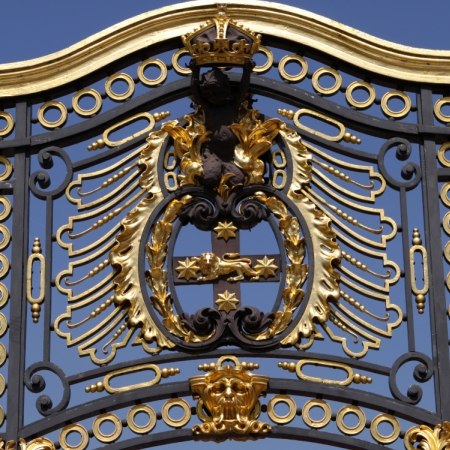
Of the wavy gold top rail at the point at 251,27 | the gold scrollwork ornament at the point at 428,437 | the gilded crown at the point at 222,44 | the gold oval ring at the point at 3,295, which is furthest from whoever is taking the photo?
the wavy gold top rail at the point at 251,27

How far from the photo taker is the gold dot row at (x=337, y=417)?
12.0 metres

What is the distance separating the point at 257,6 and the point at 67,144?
1.29 metres

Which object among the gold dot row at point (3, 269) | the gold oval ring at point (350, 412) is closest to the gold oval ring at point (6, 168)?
the gold dot row at point (3, 269)

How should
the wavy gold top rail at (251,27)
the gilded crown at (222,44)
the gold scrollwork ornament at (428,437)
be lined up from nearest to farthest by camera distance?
the gold scrollwork ornament at (428,437), the gilded crown at (222,44), the wavy gold top rail at (251,27)

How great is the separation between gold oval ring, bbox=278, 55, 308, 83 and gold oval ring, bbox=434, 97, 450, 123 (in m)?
0.75

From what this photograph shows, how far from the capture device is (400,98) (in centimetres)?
1272

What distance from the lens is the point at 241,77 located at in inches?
493

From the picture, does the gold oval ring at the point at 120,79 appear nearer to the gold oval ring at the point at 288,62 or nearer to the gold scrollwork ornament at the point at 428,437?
the gold oval ring at the point at 288,62

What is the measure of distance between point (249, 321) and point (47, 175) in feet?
4.64

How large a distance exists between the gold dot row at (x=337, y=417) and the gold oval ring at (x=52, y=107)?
1986 millimetres

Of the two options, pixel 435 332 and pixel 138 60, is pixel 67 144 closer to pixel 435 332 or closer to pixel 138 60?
pixel 138 60

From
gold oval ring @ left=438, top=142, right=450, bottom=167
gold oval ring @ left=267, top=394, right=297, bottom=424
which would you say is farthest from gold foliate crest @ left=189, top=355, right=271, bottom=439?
gold oval ring @ left=438, top=142, right=450, bottom=167

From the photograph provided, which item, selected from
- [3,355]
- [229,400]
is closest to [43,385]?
[3,355]

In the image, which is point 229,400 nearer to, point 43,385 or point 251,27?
point 43,385
